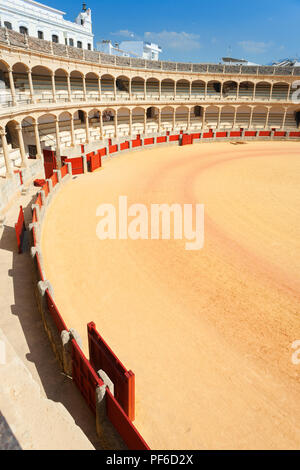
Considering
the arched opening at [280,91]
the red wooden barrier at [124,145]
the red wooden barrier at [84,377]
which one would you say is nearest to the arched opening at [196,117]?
the arched opening at [280,91]

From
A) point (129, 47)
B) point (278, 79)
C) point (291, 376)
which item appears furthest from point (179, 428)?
point (129, 47)

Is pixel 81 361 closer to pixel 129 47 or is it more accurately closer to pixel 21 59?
pixel 21 59

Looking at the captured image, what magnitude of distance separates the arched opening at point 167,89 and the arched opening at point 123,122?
6641mm

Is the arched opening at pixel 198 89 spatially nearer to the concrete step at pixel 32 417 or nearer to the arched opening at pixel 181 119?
the arched opening at pixel 181 119

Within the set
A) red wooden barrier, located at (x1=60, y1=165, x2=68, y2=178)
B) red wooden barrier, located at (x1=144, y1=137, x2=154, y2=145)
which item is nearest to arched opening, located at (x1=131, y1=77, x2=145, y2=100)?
red wooden barrier, located at (x1=144, y1=137, x2=154, y2=145)

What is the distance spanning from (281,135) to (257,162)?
16.0 metres

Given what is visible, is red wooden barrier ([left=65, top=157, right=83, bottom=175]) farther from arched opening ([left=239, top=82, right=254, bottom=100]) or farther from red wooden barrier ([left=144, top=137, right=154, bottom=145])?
arched opening ([left=239, top=82, right=254, bottom=100])

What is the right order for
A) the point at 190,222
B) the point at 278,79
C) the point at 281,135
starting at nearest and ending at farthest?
1. the point at 190,222
2. the point at 281,135
3. the point at 278,79

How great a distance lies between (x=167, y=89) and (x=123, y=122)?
31.7ft

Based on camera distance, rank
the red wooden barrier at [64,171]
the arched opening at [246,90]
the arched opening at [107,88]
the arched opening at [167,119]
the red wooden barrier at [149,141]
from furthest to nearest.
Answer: the arched opening at [246,90], the arched opening at [167,119], the arched opening at [107,88], the red wooden barrier at [149,141], the red wooden barrier at [64,171]

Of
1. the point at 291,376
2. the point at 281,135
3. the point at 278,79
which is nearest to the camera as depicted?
the point at 291,376

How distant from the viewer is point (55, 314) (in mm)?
6672

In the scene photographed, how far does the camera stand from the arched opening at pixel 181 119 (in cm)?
4178

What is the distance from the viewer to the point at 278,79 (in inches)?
1661
